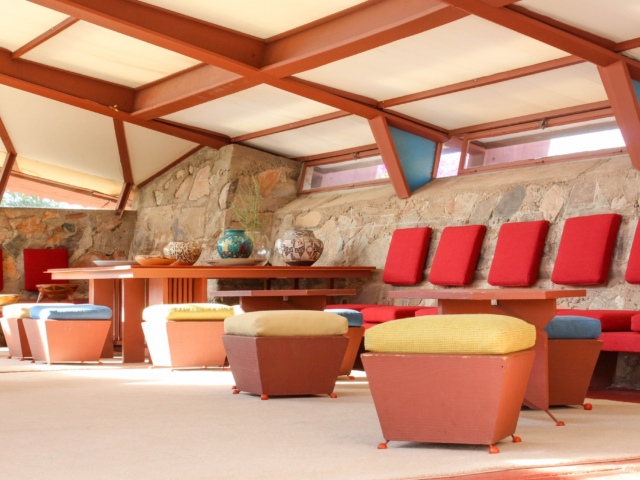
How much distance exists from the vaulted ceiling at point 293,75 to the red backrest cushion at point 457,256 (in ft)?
3.26

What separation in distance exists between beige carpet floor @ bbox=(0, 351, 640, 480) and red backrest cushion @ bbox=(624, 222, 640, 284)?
57.0 inches

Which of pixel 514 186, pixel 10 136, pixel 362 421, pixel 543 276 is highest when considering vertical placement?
pixel 10 136

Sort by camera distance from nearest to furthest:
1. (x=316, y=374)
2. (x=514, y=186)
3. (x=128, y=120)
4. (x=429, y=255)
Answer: (x=316, y=374)
(x=514, y=186)
(x=429, y=255)
(x=128, y=120)

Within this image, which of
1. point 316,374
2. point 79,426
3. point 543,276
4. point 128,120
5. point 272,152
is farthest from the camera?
point 272,152

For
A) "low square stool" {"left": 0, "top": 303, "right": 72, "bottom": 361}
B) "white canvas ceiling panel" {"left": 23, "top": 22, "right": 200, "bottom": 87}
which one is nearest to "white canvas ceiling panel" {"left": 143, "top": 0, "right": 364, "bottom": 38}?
"white canvas ceiling panel" {"left": 23, "top": 22, "right": 200, "bottom": 87}

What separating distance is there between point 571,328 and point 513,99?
11.5ft

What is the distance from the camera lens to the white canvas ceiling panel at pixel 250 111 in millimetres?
8938

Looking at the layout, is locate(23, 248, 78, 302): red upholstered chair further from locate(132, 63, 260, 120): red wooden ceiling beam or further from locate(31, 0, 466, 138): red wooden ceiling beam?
locate(31, 0, 466, 138): red wooden ceiling beam

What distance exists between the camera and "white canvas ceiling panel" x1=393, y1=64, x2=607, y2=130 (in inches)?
277

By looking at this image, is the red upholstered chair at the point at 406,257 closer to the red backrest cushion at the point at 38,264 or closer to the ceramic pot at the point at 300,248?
the ceramic pot at the point at 300,248

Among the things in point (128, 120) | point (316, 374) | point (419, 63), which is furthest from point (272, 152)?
point (316, 374)

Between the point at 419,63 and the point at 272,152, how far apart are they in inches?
149

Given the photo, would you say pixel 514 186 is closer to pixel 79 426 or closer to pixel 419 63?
pixel 419 63

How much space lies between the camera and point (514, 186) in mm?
7773
